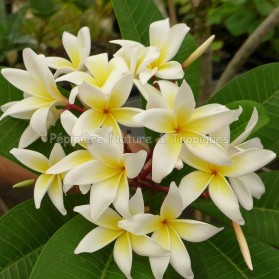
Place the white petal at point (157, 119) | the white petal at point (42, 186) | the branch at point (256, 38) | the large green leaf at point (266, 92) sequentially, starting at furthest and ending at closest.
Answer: the branch at point (256, 38), the large green leaf at point (266, 92), the white petal at point (42, 186), the white petal at point (157, 119)

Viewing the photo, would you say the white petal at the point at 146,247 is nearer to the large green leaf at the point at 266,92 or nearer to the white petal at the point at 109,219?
the white petal at the point at 109,219

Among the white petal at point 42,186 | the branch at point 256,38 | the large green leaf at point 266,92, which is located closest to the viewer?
the white petal at point 42,186

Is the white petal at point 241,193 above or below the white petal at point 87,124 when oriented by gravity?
below

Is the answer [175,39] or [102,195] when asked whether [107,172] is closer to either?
[102,195]

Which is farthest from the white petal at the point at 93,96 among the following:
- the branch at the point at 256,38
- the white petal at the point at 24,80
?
the branch at the point at 256,38

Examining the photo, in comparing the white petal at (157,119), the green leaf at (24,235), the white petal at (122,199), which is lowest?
the green leaf at (24,235)

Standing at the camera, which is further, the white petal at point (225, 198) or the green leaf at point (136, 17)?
the green leaf at point (136, 17)

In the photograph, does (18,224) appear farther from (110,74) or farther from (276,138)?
(276,138)

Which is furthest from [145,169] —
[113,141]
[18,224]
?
[18,224]
